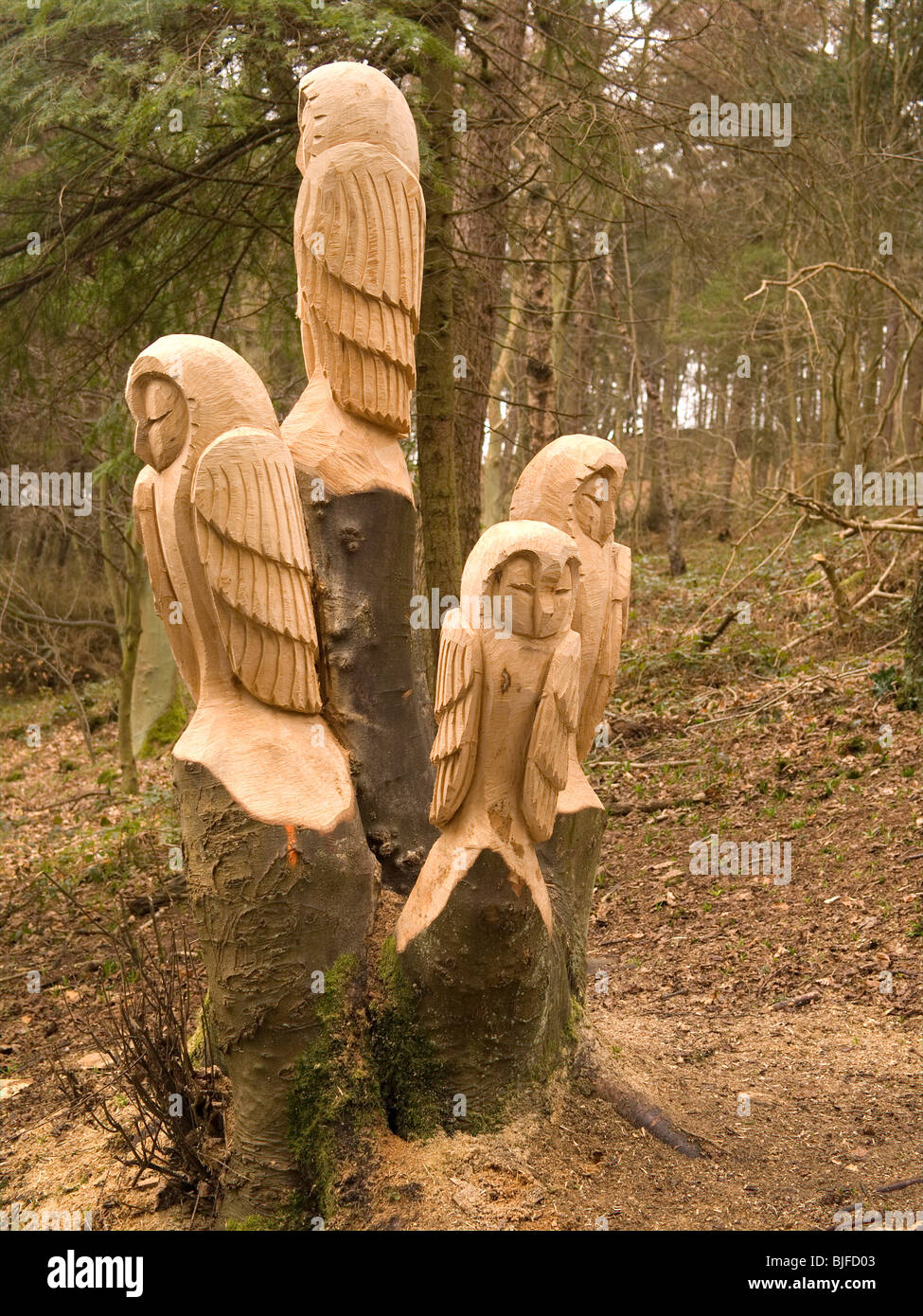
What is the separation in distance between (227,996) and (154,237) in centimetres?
Result: 464

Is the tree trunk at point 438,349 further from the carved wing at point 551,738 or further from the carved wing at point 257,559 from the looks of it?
the carved wing at point 551,738

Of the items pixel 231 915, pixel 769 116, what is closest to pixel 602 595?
pixel 231 915

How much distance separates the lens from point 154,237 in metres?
6.38

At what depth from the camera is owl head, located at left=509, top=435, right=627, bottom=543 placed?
3.89 metres

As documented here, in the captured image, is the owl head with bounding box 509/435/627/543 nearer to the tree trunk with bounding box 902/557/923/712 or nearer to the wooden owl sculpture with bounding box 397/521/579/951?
the wooden owl sculpture with bounding box 397/521/579/951

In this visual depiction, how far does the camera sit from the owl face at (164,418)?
134 inches

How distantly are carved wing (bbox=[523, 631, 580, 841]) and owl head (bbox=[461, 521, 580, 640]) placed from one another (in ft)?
0.36

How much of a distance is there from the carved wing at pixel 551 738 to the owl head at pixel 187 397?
3.87 feet

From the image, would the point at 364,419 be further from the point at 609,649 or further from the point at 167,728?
the point at 167,728

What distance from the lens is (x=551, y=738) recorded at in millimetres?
3223

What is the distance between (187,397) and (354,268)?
0.73 metres

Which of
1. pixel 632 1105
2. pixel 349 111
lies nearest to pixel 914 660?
pixel 632 1105

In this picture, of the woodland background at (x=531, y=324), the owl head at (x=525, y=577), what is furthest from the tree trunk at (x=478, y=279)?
the owl head at (x=525, y=577)

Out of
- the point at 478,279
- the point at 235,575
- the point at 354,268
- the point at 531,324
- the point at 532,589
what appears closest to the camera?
the point at 532,589
